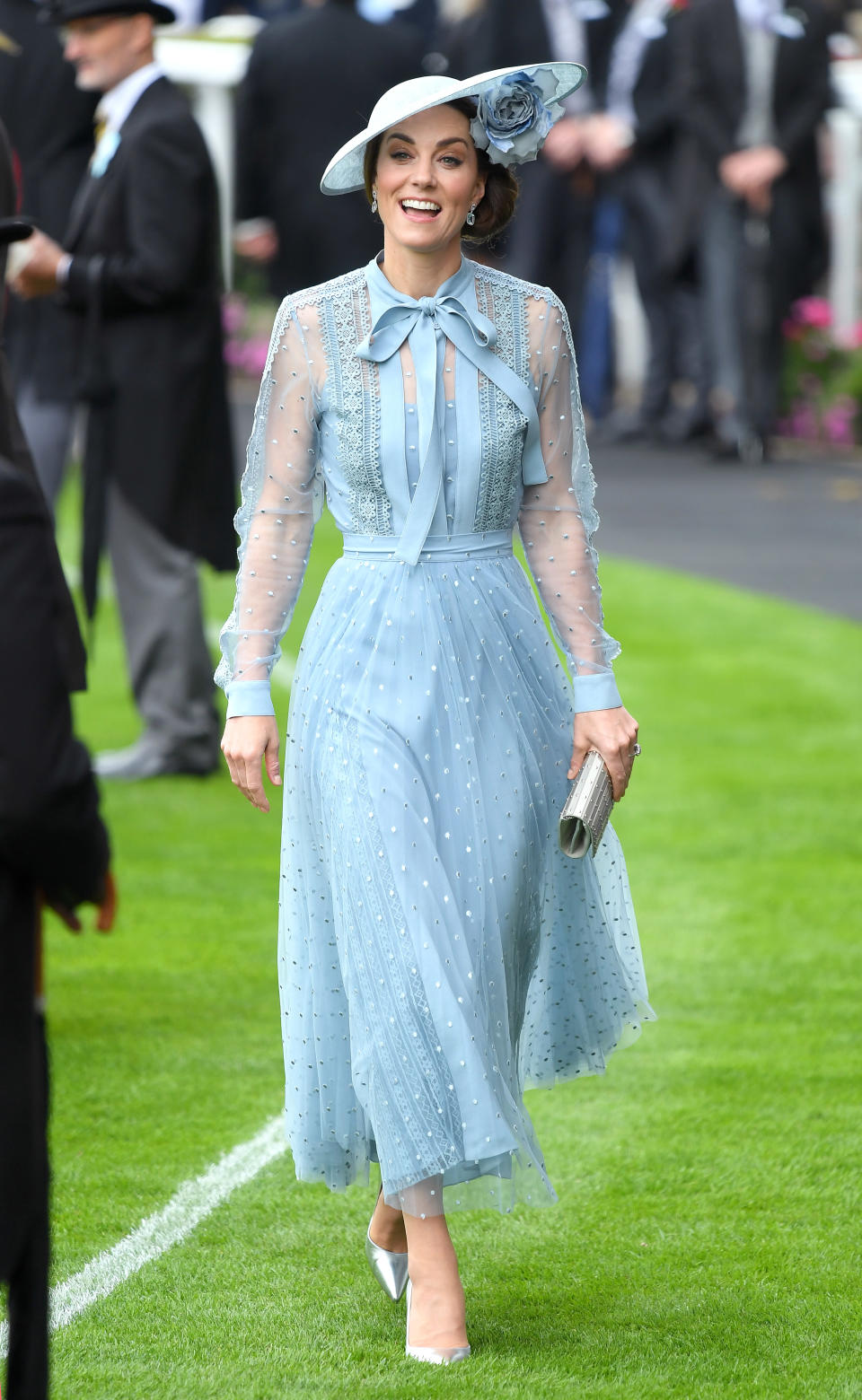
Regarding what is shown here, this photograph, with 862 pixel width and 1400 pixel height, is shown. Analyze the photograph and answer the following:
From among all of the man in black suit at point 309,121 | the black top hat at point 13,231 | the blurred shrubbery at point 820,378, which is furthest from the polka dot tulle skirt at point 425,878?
the blurred shrubbery at point 820,378

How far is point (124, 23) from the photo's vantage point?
7.15 meters

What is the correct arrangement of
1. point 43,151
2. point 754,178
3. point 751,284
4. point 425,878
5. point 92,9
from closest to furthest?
point 425,878, point 92,9, point 43,151, point 754,178, point 751,284

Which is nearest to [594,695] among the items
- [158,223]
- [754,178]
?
[158,223]

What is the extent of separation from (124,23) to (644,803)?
289 centimetres

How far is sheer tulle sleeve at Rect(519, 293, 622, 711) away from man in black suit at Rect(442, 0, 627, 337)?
36.6 feet

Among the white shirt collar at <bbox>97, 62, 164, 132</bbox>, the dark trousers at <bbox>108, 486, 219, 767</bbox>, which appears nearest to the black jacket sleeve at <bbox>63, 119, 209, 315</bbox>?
the white shirt collar at <bbox>97, 62, 164, 132</bbox>

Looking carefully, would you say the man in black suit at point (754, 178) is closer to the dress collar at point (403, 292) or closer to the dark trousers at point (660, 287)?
the dark trousers at point (660, 287)

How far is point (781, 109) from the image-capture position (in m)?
14.1

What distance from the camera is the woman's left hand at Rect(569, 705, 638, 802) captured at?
3.80 metres

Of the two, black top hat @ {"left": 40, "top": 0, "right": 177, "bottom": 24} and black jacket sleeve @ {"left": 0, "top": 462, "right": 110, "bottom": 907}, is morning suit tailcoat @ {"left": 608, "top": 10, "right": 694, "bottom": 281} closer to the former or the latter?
black top hat @ {"left": 40, "top": 0, "right": 177, "bottom": 24}

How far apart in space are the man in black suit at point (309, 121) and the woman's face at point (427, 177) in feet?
25.2

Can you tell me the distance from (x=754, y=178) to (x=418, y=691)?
35.8 ft

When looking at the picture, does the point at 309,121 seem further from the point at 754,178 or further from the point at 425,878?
the point at 425,878

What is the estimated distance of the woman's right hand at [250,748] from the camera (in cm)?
374
